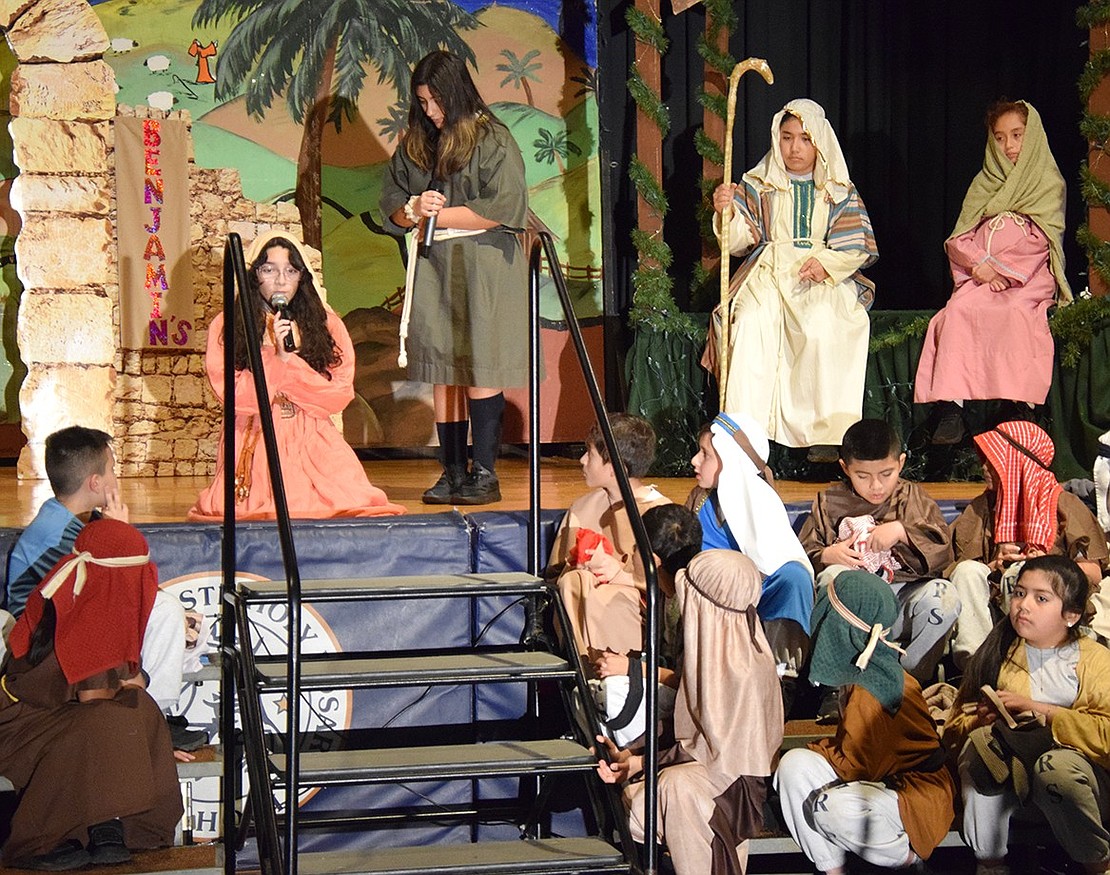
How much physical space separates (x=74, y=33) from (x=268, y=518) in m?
3.37

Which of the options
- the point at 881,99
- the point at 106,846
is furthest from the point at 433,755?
the point at 881,99

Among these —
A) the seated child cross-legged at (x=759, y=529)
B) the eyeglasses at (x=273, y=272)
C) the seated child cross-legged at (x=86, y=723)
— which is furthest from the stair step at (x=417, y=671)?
the eyeglasses at (x=273, y=272)

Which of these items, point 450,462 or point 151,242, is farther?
point 151,242

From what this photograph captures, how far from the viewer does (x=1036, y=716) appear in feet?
13.4

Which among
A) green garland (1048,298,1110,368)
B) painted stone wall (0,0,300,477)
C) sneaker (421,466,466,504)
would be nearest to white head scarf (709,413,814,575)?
sneaker (421,466,466,504)

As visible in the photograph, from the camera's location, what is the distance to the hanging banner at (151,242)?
25.5 feet

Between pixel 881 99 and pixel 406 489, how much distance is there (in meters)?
3.78

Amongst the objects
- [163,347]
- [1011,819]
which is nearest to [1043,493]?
[1011,819]

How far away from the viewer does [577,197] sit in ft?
28.3

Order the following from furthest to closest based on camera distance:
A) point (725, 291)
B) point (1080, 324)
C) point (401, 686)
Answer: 1. point (725, 291)
2. point (1080, 324)
3. point (401, 686)

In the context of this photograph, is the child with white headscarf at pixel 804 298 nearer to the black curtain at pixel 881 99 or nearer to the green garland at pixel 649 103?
the green garland at pixel 649 103

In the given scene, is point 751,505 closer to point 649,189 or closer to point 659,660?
point 659,660

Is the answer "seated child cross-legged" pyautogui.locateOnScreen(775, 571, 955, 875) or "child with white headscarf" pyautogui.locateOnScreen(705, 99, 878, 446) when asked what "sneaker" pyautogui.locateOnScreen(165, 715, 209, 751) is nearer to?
"seated child cross-legged" pyautogui.locateOnScreen(775, 571, 955, 875)

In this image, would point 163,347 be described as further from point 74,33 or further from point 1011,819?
point 1011,819
